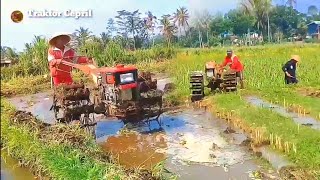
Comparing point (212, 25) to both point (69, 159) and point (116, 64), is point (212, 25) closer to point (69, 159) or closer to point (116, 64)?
point (116, 64)

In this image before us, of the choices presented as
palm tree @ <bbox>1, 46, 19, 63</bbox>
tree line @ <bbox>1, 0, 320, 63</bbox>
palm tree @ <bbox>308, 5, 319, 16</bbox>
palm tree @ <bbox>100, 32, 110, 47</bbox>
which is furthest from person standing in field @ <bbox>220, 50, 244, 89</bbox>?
palm tree @ <bbox>1, 46, 19, 63</bbox>

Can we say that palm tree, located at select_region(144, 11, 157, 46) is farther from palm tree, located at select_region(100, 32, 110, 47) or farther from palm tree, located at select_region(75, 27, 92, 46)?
palm tree, located at select_region(75, 27, 92, 46)

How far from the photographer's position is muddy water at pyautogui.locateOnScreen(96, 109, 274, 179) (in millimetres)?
3459

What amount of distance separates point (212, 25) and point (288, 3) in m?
0.60

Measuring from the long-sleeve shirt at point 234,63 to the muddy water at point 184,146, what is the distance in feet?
1.75

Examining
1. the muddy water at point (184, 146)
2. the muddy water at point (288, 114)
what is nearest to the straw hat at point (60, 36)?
the muddy water at point (184, 146)

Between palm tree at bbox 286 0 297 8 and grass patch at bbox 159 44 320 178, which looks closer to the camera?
grass patch at bbox 159 44 320 178

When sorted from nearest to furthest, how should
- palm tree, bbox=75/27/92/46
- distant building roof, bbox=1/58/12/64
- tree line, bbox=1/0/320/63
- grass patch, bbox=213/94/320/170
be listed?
1. grass patch, bbox=213/94/320/170
2. distant building roof, bbox=1/58/12/64
3. palm tree, bbox=75/27/92/46
4. tree line, bbox=1/0/320/63

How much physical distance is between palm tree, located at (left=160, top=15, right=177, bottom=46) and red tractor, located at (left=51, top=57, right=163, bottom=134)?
38 centimetres

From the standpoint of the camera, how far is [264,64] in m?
4.22

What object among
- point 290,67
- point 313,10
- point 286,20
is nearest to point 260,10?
point 286,20

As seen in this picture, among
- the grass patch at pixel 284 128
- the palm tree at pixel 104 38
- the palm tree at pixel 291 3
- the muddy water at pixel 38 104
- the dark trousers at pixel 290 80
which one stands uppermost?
the palm tree at pixel 291 3

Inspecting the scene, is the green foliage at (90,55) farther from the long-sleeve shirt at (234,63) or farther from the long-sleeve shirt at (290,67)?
the long-sleeve shirt at (290,67)

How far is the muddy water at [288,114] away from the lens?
407 centimetres
